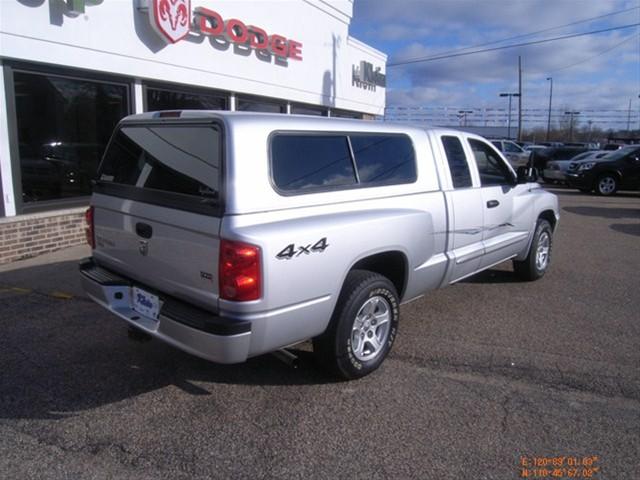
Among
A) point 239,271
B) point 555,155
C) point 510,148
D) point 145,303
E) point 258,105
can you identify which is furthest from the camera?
point 510,148

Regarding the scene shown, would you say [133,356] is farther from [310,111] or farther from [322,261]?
[310,111]

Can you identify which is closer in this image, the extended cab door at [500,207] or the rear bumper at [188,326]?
the rear bumper at [188,326]

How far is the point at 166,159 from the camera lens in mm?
3529

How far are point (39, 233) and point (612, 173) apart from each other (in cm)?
1692

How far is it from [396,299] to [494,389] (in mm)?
958

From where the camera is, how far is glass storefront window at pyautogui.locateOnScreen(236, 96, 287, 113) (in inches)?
462

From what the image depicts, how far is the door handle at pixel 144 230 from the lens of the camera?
3443 millimetres

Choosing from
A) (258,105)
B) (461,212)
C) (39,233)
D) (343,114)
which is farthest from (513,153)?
(39,233)

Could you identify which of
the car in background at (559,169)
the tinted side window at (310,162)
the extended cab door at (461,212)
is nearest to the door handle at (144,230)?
the tinted side window at (310,162)

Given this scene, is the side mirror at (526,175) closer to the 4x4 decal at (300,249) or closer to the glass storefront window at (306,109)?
the 4x4 decal at (300,249)

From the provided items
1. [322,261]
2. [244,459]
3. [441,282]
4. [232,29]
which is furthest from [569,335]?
[232,29]

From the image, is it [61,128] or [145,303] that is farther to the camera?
[61,128]

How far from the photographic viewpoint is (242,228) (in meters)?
2.94

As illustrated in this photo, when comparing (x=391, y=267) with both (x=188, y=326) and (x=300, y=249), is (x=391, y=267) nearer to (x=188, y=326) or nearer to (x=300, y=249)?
(x=300, y=249)
